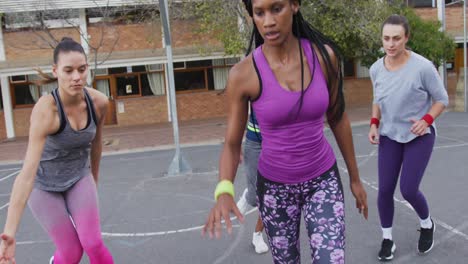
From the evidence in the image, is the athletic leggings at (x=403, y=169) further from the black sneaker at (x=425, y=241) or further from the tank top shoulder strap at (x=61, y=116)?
the tank top shoulder strap at (x=61, y=116)

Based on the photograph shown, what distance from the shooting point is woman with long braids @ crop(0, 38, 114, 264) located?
3.04m

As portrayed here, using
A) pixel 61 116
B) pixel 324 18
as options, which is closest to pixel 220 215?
pixel 61 116

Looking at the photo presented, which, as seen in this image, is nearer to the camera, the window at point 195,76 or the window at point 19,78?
the window at point 19,78

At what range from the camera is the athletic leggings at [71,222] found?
10.5 ft

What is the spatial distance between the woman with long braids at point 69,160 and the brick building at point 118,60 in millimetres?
14781

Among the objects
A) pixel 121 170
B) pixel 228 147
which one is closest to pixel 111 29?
pixel 121 170

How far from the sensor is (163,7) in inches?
325

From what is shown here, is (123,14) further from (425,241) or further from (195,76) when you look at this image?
(425,241)

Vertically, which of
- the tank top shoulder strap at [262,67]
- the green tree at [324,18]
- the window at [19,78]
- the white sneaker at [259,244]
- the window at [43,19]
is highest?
the window at [43,19]

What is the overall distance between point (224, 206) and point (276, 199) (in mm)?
363

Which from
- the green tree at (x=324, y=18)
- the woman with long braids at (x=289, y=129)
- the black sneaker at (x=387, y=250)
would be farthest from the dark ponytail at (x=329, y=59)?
the green tree at (x=324, y=18)

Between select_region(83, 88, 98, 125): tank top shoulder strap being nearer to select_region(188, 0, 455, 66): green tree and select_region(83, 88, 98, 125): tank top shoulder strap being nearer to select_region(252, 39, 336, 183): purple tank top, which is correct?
select_region(252, 39, 336, 183): purple tank top

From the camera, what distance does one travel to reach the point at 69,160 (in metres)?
3.26

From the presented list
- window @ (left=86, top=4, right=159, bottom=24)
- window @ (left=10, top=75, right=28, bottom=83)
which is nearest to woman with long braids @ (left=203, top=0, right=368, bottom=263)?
window @ (left=86, top=4, right=159, bottom=24)
